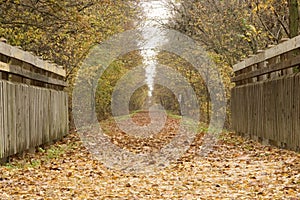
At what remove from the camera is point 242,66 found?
13.4 meters

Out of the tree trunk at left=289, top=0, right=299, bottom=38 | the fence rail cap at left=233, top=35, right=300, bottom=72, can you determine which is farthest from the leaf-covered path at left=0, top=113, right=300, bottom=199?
the tree trunk at left=289, top=0, right=299, bottom=38

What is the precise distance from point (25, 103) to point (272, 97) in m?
4.52

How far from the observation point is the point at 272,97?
9836 mm

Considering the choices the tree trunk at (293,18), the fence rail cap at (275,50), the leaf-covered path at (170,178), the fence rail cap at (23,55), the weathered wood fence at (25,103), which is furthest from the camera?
the tree trunk at (293,18)

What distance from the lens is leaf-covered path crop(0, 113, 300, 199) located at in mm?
6292

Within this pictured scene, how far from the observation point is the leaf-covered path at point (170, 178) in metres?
6.29

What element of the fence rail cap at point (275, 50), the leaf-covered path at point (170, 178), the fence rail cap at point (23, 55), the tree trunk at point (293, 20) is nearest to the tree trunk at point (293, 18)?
the tree trunk at point (293, 20)

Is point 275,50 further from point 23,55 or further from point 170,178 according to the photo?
point 23,55

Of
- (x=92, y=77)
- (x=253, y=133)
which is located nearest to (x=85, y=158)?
(x=253, y=133)

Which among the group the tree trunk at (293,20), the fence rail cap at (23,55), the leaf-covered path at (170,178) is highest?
the tree trunk at (293,20)

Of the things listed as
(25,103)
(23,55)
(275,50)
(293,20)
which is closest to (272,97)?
(275,50)

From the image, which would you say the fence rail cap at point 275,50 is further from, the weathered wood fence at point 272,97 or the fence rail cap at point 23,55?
the fence rail cap at point 23,55

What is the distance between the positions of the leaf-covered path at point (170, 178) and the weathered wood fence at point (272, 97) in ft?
1.27

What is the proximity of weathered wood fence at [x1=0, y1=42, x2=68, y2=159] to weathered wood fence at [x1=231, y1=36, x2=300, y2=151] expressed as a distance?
446 centimetres
